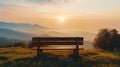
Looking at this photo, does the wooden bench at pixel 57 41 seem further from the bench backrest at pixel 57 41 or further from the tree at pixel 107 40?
the tree at pixel 107 40

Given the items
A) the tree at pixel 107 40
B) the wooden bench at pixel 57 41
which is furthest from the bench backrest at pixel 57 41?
the tree at pixel 107 40

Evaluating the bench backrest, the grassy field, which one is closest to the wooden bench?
the bench backrest

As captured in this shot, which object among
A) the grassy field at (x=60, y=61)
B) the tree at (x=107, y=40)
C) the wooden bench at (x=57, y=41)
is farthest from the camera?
the tree at (x=107, y=40)

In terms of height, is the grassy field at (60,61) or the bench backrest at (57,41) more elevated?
the bench backrest at (57,41)

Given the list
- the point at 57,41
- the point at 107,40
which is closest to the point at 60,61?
the point at 57,41

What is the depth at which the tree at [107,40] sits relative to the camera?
123ft

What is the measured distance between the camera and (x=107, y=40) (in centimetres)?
3831

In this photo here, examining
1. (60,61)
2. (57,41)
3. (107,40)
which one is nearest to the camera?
(60,61)

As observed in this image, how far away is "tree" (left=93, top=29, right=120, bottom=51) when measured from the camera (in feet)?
123

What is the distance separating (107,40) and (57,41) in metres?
16.8

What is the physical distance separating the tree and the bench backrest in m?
15.0

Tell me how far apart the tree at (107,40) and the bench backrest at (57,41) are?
15.0 metres

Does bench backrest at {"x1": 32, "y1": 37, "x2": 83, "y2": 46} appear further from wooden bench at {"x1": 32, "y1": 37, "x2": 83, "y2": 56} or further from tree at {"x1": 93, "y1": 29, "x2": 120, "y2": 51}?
tree at {"x1": 93, "y1": 29, "x2": 120, "y2": 51}

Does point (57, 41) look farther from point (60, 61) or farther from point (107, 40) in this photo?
point (107, 40)
